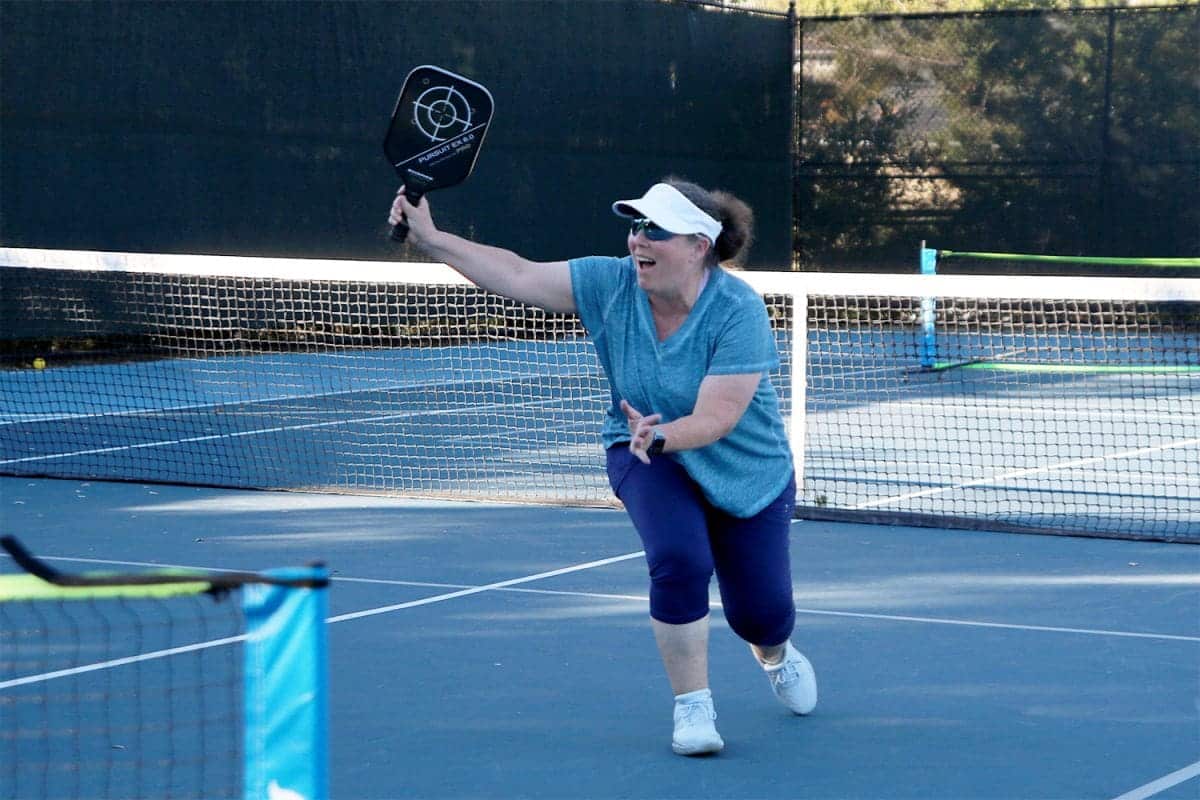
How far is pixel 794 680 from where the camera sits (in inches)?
187

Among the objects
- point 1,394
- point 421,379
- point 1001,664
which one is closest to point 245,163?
point 421,379

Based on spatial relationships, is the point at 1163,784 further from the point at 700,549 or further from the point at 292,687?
the point at 292,687

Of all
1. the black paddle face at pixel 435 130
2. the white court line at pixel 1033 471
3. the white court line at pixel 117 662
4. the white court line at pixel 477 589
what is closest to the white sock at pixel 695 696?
the black paddle face at pixel 435 130

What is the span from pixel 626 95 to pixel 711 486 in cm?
1852

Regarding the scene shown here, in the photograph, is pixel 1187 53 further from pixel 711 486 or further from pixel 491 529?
pixel 711 486

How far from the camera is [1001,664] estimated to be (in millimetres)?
5418

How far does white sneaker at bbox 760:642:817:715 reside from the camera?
4738 mm

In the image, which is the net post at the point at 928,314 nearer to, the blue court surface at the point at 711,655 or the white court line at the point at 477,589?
the blue court surface at the point at 711,655

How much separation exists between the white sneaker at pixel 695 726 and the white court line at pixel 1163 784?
3.07 feet

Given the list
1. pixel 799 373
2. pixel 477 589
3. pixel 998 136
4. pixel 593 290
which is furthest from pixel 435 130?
pixel 998 136

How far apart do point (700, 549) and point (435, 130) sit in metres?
1.22

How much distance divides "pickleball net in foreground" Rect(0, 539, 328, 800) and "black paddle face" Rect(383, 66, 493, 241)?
115 cm

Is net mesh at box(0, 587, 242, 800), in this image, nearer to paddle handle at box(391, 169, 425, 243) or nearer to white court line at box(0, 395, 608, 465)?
paddle handle at box(391, 169, 425, 243)

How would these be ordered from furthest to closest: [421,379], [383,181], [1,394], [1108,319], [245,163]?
[1108,319], [383,181], [245,163], [421,379], [1,394]
